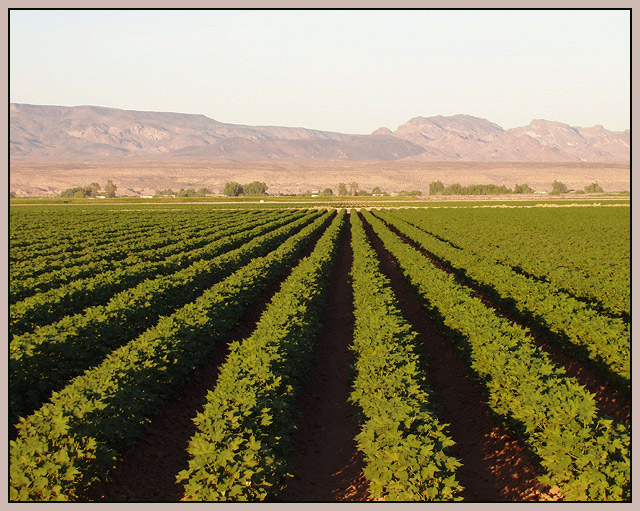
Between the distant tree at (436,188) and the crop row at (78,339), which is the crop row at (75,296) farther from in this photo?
the distant tree at (436,188)

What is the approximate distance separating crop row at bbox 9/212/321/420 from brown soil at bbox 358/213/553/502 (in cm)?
692

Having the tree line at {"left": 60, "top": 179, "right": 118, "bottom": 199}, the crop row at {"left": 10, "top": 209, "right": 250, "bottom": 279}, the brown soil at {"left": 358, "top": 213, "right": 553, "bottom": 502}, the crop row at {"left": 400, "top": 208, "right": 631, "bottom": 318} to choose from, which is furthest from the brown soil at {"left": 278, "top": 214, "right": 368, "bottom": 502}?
the tree line at {"left": 60, "top": 179, "right": 118, "bottom": 199}

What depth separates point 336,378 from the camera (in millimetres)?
11227

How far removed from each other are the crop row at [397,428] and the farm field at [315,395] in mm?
28

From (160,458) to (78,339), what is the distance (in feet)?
11.4

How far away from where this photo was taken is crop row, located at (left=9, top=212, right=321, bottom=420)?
8.83 metres

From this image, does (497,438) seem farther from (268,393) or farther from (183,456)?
(183,456)

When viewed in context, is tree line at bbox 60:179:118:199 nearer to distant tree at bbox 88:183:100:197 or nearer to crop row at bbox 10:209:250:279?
distant tree at bbox 88:183:100:197

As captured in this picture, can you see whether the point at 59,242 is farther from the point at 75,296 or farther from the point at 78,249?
the point at 75,296

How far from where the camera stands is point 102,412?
7.19 metres

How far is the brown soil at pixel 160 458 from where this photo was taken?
23.2 feet

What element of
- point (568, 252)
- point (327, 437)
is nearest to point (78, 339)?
point (327, 437)

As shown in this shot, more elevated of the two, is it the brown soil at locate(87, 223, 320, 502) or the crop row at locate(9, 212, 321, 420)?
the crop row at locate(9, 212, 321, 420)

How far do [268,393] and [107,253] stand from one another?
64.2ft
